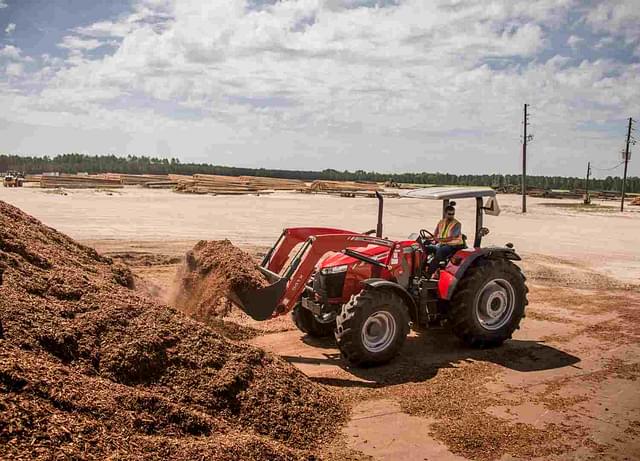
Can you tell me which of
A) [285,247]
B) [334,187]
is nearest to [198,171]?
[334,187]

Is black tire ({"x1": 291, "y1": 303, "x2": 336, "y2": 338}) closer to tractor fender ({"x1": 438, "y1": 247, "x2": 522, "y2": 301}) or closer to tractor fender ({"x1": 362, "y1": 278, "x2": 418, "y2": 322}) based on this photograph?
tractor fender ({"x1": 362, "y1": 278, "x2": 418, "y2": 322})

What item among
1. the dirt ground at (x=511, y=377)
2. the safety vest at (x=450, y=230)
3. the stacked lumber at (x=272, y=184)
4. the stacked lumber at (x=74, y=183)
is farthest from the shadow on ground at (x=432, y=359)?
the stacked lumber at (x=272, y=184)

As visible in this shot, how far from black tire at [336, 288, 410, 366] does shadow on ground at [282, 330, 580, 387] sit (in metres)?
0.20

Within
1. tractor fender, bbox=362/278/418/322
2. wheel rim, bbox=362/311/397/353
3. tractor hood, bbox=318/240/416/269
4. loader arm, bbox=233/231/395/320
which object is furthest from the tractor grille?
wheel rim, bbox=362/311/397/353

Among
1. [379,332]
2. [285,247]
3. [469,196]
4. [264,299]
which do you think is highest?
[469,196]

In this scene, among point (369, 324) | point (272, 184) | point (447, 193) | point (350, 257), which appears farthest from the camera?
point (272, 184)

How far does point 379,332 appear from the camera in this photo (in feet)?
24.7

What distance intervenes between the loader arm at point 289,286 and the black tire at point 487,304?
1.20m

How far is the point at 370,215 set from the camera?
30750mm

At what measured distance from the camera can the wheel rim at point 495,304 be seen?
27.9 ft

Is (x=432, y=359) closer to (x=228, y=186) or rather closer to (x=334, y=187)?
(x=228, y=186)

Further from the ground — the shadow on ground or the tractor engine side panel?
the tractor engine side panel

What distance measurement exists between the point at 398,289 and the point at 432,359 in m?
1.13

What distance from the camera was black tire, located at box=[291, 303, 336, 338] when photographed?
28.3 ft
